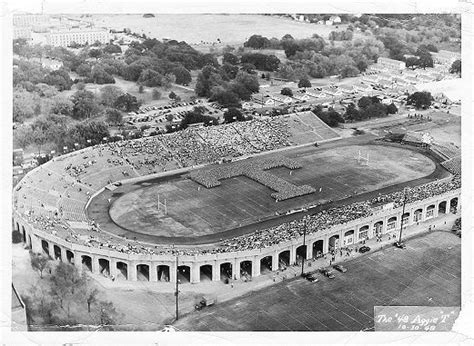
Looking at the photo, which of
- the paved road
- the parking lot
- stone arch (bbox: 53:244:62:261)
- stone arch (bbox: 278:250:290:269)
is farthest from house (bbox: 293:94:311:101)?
stone arch (bbox: 53:244:62:261)

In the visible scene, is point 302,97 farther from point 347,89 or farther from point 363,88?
point 363,88

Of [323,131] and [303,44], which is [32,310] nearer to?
[323,131]

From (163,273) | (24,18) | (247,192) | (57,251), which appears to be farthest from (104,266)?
(24,18)

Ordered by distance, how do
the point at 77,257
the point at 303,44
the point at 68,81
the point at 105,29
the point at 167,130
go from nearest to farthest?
1. the point at 77,257
2. the point at 167,130
3. the point at 68,81
4. the point at 105,29
5. the point at 303,44
